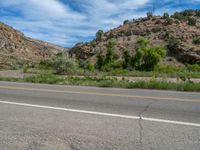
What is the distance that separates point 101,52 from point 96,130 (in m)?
60.3

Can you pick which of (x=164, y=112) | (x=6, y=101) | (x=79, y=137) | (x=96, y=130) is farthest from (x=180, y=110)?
(x=6, y=101)

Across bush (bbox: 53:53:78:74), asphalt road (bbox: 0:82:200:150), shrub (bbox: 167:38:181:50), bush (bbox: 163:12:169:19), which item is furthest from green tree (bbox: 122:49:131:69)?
asphalt road (bbox: 0:82:200:150)

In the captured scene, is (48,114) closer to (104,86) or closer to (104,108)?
(104,108)

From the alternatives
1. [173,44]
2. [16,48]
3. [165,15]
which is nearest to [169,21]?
[165,15]

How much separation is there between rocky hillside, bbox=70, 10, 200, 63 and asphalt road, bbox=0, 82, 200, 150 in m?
50.9

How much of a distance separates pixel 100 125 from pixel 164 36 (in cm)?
6565

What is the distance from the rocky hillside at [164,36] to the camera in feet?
201

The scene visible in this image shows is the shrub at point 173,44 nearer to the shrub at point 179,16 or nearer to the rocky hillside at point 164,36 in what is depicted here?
the rocky hillside at point 164,36

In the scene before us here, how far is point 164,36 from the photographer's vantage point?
69938mm

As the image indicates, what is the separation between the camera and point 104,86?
16578 millimetres

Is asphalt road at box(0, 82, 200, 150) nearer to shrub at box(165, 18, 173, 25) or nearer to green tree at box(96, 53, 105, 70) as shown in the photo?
green tree at box(96, 53, 105, 70)

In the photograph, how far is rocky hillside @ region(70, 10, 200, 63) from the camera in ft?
201

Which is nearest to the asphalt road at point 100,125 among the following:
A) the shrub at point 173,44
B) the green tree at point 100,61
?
the green tree at point 100,61

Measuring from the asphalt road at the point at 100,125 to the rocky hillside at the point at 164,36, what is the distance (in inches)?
2005
